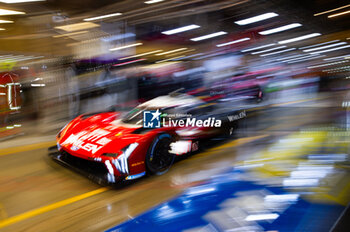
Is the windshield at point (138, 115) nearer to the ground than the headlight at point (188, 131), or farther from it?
farther from it

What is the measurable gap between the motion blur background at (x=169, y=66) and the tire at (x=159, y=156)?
16 centimetres

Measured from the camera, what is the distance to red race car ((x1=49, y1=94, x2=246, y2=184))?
6.79ft

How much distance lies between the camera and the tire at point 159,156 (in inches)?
91.6

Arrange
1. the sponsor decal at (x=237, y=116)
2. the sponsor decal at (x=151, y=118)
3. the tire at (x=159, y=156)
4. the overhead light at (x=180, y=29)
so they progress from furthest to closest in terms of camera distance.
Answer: the overhead light at (x=180, y=29), the sponsor decal at (x=237, y=116), the sponsor decal at (x=151, y=118), the tire at (x=159, y=156)

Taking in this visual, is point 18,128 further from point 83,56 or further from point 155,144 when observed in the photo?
point 155,144

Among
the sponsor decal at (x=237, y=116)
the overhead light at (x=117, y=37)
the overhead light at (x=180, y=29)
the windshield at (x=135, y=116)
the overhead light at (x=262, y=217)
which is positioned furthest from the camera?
the overhead light at (x=117, y=37)

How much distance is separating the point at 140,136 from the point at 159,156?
388 millimetres

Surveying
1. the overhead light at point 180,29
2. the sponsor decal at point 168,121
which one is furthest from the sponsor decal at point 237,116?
the overhead light at point 180,29

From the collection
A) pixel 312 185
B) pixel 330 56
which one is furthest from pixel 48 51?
pixel 330 56

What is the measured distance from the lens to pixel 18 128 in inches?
189

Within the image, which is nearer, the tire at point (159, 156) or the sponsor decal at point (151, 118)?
the tire at point (159, 156)

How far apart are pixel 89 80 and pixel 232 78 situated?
3673 mm

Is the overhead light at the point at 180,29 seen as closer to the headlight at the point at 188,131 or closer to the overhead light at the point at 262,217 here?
the headlight at the point at 188,131

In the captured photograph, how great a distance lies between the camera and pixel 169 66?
15.1 ft
